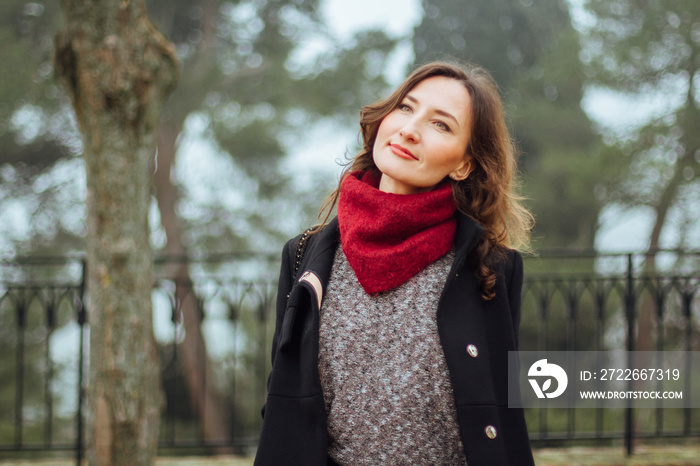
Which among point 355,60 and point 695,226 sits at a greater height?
point 355,60

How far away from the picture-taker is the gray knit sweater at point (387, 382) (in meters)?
1.44

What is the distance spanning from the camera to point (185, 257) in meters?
4.31

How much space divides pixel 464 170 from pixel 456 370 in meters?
0.55

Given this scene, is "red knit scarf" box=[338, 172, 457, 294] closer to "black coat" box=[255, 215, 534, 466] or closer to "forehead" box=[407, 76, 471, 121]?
"black coat" box=[255, 215, 534, 466]

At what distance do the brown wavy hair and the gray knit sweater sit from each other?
0.23 meters

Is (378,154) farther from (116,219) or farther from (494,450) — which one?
(116,219)

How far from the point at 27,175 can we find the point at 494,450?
8269 mm

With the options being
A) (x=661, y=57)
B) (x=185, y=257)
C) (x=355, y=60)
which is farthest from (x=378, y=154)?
(x=661, y=57)

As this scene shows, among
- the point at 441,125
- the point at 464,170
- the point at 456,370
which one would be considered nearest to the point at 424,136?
the point at 441,125

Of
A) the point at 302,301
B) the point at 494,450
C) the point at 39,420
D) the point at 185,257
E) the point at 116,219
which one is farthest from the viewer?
the point at 39,420

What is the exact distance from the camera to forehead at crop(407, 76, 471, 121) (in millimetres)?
1587
